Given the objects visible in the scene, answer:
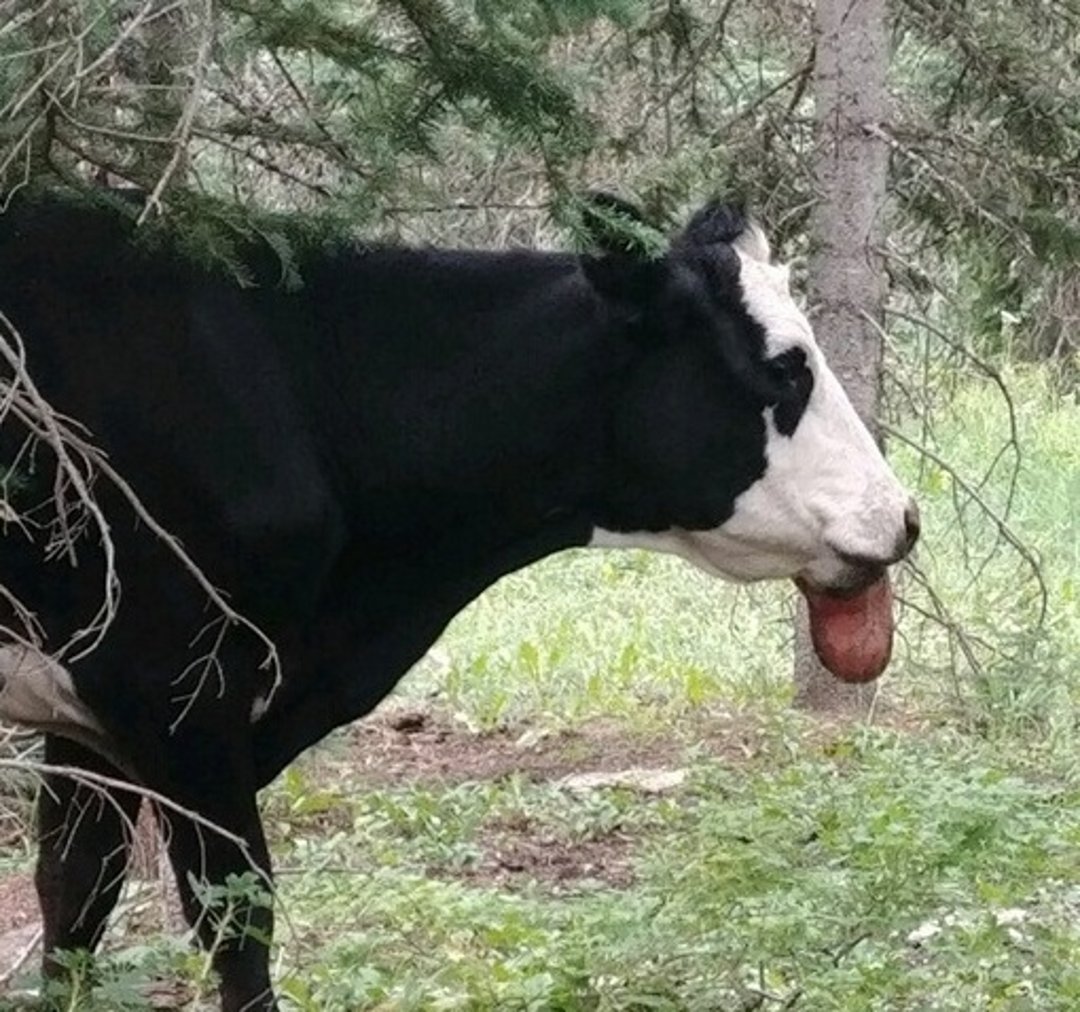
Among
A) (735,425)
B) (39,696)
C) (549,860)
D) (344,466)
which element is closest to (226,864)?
(39,696)

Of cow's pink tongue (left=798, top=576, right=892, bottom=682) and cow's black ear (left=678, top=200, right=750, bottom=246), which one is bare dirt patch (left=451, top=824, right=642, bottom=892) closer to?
cow's pink tongue (left=798, top=576, right=892, bottom=682)

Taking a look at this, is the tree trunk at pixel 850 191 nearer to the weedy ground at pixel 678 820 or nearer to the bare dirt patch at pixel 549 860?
the weedy ground at pixel 678 820

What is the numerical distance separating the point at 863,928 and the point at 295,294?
1.96 m

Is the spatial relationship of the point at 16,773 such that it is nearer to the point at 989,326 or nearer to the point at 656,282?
the point at 656,282

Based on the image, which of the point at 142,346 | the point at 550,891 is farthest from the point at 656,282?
the point at 550,891

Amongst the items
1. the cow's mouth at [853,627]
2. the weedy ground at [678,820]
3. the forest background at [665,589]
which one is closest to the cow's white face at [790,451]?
the cow's mouth at [853,627]

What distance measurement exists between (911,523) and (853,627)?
0.45 metres

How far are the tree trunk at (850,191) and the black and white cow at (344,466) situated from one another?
2.13 metres

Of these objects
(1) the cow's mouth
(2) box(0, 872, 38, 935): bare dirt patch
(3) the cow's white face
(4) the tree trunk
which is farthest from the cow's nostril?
(2) box(0, 872, 38, 935): bare dirt patch

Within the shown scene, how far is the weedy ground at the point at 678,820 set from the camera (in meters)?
4.55

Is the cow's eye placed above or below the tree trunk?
below

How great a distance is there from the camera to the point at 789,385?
533cm

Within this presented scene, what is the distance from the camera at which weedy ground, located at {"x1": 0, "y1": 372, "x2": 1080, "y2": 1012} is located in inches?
179

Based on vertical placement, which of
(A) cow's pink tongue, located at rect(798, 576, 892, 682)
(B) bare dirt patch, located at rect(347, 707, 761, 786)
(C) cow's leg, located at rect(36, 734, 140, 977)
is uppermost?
(A) cow's pink tongue, located at rect(798, 576, 892, 682)
